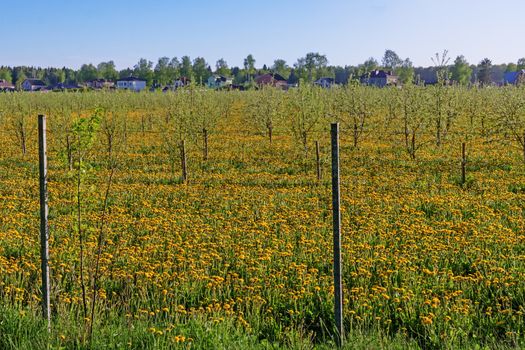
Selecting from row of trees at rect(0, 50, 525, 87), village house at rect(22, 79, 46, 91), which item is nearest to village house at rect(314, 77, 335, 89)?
row of trees at rect(0, 50, 525, 87)

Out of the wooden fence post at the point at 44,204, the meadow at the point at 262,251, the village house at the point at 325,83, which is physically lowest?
the meadow at the point at 262,251

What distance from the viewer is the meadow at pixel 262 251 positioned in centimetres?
561

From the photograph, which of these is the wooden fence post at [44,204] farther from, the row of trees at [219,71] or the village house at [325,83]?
the row of trees at [219,71]

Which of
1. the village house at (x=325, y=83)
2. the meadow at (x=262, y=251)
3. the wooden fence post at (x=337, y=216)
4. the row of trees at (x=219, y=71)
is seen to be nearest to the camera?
the wooden fence post at (x=337, y=216)

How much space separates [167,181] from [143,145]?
10.7m

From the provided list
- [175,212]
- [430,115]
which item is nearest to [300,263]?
[175,212]

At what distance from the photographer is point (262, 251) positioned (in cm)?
902

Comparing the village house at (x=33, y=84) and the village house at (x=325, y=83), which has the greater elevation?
the village house at (x=33, y=84)

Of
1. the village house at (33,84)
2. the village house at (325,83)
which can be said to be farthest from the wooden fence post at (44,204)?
the village house at (33,84)

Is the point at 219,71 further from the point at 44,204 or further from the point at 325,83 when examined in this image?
the point at 44,204

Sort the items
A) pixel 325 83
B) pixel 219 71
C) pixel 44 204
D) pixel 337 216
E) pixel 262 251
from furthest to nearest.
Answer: pixel 219 71 → pixel 325 83 → pixel 262 251 → pixel 44 204 → pixel 337 216

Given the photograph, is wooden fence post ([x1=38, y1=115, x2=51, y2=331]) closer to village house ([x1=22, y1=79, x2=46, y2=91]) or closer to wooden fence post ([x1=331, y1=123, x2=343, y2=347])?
wooden fence post ([x1=331, y1=123, x2=343, y2=347])

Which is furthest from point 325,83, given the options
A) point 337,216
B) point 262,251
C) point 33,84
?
point 33,84

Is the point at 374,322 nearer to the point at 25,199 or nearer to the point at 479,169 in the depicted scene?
the point at 25,199
